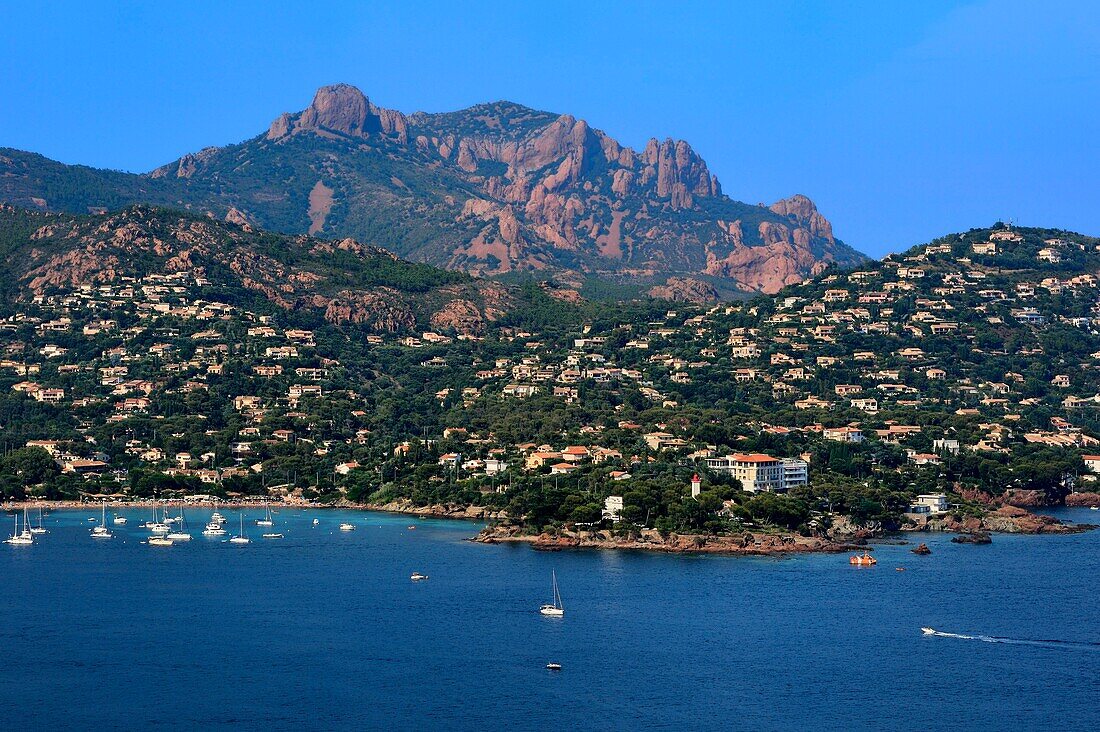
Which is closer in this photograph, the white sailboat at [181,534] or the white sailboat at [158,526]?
the white sailboat at [181,534]

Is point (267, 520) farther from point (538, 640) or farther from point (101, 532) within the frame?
point (538, 640)

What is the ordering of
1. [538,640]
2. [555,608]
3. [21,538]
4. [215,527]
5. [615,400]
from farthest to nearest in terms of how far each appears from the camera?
[615,400], [215,527], [21,538], [555,608], [538,640]

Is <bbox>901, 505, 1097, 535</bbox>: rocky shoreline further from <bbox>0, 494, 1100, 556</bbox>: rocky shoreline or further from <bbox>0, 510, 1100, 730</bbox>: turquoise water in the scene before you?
<bbox>0, 510, 1100, 730</bbox>: turquoise water

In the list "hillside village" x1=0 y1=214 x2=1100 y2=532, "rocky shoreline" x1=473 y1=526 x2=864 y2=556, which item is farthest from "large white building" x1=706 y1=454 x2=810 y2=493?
"rocky shoreline" x1=473 y1=526 x2=864 y2=556

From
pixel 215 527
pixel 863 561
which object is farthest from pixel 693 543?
pixel 215 527

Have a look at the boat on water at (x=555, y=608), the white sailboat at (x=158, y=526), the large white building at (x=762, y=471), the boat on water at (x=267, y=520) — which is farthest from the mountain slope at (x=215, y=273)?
the boat on water at (x=555, y=608)

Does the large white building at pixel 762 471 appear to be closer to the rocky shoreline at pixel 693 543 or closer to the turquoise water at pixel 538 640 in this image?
the rocky shoreline at pixel 693 543

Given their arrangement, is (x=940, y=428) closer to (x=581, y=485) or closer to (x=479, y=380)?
(x=581, y=485)
